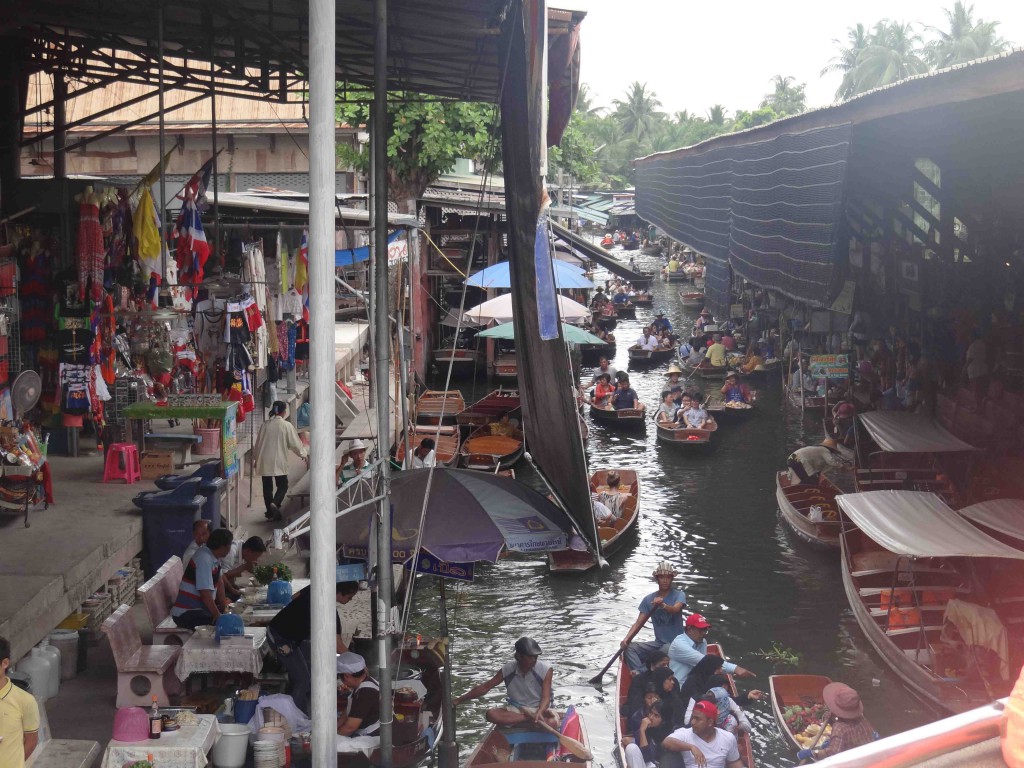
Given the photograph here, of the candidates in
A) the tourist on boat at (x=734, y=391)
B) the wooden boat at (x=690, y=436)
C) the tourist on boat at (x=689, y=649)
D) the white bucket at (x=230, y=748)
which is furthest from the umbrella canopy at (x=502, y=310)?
the white bucket at (x=230, y=748)

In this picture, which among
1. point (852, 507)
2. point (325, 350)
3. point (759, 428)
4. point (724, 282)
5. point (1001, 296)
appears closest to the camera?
point (325, 350)

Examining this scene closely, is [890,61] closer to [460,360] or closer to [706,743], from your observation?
[460,360]

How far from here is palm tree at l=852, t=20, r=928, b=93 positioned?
217 ft

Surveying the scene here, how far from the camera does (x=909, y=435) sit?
1777cm

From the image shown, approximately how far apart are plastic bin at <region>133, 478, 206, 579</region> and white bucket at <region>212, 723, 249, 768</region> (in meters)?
3.82

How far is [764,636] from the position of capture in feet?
49.2

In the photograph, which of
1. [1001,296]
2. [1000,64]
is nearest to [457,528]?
[1000,64]

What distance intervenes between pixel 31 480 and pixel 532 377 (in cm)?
567

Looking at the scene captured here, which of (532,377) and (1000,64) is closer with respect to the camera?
(532,377)

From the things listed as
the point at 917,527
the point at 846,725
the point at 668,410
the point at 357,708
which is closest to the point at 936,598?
the point at 917,527

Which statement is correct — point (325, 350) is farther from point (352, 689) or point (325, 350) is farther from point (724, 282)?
point (724, 282)

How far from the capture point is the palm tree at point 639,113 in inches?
4560

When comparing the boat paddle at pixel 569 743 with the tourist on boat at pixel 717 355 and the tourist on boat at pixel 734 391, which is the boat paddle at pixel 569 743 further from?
the tourist on boat at pixel 717 355

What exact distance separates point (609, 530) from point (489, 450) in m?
5.66
